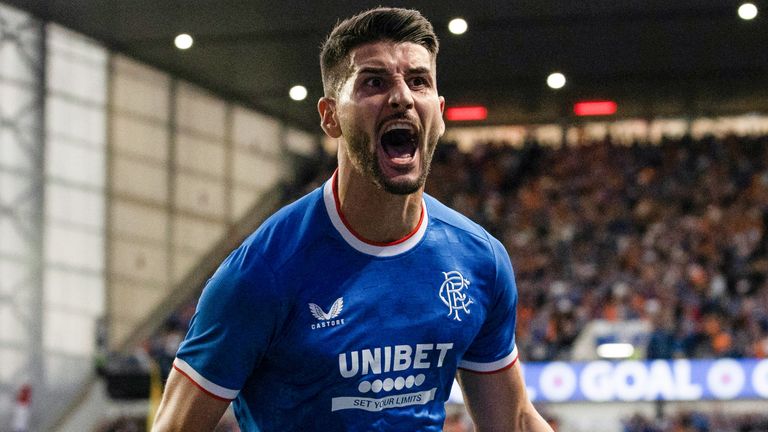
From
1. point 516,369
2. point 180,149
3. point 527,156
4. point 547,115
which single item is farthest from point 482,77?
point 516,369

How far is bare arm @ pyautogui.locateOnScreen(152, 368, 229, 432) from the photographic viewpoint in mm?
3385

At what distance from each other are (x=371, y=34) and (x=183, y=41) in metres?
19.6

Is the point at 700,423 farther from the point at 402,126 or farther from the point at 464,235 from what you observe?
the point at 402,126

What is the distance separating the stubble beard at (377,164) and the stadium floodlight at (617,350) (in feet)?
51.0

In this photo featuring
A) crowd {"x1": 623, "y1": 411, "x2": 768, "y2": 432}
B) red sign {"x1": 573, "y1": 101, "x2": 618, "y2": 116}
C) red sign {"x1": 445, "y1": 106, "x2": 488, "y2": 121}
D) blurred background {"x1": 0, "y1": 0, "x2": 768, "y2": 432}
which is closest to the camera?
crowd {"x1": 623, "y1": 411, "x2": 768, "y2": 432}

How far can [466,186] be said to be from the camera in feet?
81.8

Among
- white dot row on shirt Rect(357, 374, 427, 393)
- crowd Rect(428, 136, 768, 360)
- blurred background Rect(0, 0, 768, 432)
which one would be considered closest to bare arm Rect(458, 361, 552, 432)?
white dot row on shirt Rect(357, 374, 427, 393)

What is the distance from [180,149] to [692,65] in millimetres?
9949

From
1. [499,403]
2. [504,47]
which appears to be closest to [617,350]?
[504,47]

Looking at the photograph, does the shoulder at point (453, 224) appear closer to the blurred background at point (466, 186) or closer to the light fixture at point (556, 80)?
the blurred background at point (466, 186)

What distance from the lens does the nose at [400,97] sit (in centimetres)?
327

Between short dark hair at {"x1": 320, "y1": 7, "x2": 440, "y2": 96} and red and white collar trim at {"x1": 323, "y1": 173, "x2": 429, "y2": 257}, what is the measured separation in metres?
0.30

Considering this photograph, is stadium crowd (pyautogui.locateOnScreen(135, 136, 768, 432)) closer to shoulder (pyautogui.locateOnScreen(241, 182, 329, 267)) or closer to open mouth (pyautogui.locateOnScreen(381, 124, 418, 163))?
shoulder (pyautogui.locateOnScreen(241, 182, 329, 267))

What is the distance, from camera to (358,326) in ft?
11.3
